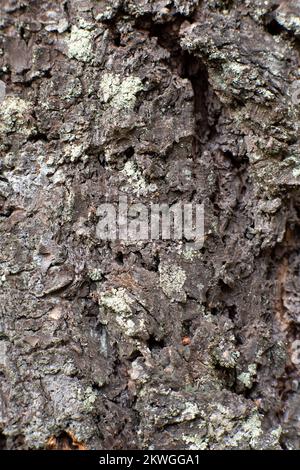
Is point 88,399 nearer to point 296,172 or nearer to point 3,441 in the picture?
point 3,441

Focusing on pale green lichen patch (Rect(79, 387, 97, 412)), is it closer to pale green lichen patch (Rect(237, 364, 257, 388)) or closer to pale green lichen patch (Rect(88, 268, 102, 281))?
pale green lichen patch (Rect(88, 268, 102, 281))

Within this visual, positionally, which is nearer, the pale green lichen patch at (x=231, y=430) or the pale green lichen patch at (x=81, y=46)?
the pale green lichen patch at (x=231, y=430)

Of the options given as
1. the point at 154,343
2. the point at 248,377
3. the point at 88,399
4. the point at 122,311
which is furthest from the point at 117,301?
the point at 248,377

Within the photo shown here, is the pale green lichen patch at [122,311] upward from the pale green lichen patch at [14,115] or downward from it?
downward

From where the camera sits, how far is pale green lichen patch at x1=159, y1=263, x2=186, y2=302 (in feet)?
4.58

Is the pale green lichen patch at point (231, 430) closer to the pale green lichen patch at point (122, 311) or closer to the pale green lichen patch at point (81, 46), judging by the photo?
the pale green lichen patch at point (122, 311)

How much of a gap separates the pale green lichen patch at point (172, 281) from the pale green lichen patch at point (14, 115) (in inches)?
20.4

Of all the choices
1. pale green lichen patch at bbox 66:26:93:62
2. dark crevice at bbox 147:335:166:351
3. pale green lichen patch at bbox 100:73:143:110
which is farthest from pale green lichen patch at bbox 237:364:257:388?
pale green lichen patch at bbox 66:26:93:62

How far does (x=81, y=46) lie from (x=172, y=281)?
67cm

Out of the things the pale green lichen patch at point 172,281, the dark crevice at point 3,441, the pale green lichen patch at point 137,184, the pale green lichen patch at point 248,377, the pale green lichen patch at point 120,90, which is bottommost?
the dark crevice at point 3,441

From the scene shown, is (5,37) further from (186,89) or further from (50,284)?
(50,284)

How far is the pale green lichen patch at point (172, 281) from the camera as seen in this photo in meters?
1.40

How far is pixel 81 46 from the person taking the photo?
4.70ft

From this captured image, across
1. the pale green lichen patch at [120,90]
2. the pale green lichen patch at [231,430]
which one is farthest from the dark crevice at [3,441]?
the pale green lichen patch at [120,90]
